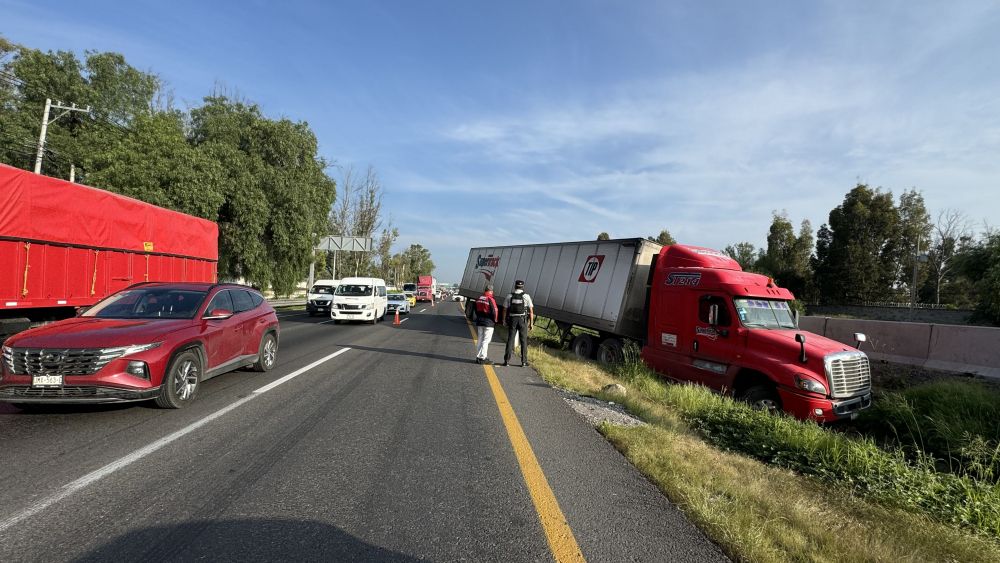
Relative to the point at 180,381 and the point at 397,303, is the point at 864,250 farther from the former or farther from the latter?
the point at 180,381

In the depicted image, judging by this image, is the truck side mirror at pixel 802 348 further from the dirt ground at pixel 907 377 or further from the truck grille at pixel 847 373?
the dirt ground at pixel 907 377

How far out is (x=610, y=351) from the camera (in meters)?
12.7

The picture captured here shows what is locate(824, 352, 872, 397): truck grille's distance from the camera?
729 cm

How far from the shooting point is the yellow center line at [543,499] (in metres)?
2.96

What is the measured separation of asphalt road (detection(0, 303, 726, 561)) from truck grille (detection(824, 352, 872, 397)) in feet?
13.4

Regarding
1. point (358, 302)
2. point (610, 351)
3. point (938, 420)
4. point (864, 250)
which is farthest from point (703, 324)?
point (864, 250)

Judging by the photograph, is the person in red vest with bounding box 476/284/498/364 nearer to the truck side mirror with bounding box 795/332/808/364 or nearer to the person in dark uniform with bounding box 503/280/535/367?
the person in dark uniform with bounding box 503/280/535/367

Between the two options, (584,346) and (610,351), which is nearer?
(610,351)

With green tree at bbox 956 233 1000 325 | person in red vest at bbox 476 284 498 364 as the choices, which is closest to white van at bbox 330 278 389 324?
person in red vest at bbox 476 284 498 364

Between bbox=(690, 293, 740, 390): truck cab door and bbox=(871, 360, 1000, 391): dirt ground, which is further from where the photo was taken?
bbox=(871, 360, 1000, 391): dirt ground

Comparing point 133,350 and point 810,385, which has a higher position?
point 810,385

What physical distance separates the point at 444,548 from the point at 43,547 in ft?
7.36

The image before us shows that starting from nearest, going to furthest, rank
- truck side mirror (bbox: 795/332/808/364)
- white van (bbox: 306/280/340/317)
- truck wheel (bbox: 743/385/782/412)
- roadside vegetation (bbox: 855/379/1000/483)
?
roadside vegetation (bbox: 855/379/1000/483) < truck side mirror (bbox: 795/332/808/364) < truck wheel (bbox: 743/385/782/412) < white van (bbox: 306/280/340/317)

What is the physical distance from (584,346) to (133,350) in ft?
35.0
